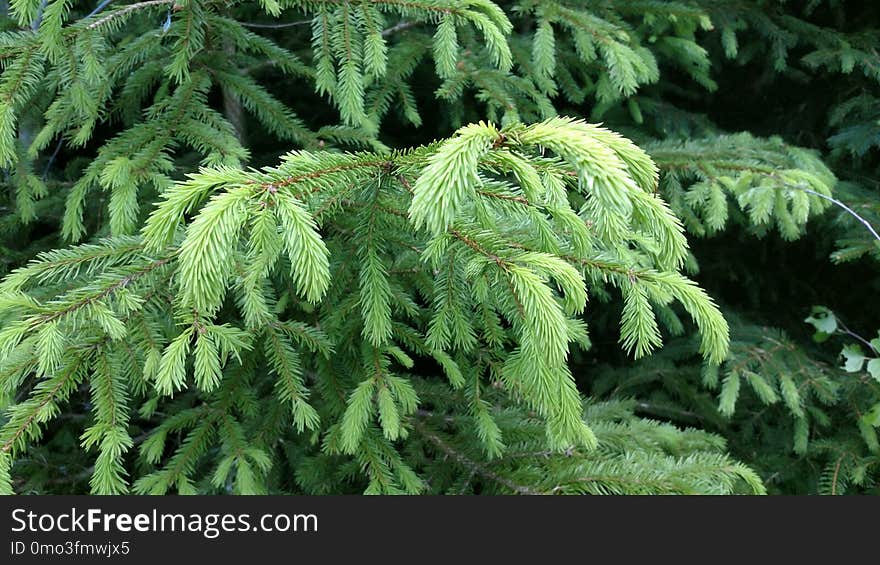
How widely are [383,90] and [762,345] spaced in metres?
2.36

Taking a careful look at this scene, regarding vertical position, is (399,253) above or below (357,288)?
above

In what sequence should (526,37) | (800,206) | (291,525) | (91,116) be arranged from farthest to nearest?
(526,37) → (800,206) → (91,116) → (291,525)

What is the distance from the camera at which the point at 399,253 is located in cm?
202

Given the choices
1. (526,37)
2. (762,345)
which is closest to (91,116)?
(526,37)

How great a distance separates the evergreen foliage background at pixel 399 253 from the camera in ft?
4.32

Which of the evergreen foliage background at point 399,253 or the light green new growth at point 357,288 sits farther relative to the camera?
the evergreen foliage background at point 399,253

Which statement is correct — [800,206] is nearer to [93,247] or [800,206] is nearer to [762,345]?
[762,345]

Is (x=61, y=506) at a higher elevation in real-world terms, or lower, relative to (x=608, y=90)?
lower

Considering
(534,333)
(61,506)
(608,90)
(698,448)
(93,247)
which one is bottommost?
(698,448)

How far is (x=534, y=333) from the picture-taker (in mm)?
1260

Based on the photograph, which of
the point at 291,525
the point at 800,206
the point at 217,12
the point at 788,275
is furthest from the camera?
the point at 788,275

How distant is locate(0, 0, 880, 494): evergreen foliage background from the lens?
1.32m

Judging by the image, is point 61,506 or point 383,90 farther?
point 383,90

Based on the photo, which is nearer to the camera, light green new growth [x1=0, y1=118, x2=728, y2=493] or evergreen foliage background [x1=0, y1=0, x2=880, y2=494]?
light green new growth [x1=0, y1=118, x2=728, y2=493]
